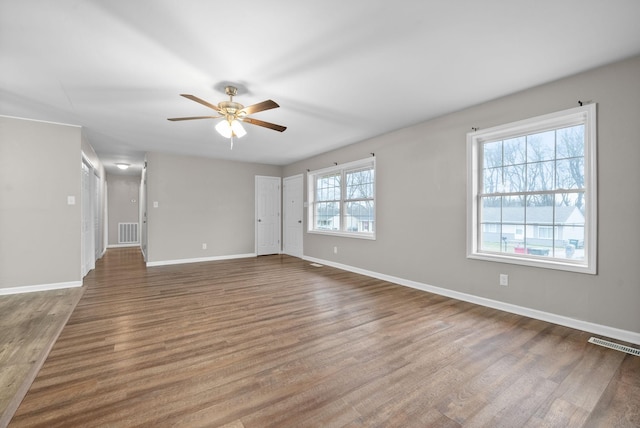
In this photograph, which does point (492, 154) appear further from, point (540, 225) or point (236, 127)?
point (236, 127)

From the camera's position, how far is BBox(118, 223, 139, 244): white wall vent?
9156 mm

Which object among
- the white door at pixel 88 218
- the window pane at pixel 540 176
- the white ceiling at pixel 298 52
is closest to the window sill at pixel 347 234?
the white ceiling at pixel 298 52

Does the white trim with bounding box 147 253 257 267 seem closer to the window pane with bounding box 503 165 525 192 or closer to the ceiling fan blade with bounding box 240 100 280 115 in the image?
the ceiling fan blade with bounding box 240 100 280 115

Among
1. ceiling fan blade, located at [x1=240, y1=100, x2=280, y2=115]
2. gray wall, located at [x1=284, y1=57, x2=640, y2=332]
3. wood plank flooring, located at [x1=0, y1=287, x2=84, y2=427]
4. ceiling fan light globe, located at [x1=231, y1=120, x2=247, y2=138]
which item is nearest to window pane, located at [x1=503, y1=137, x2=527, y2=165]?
gray wall, located at [x1=284, y1=57, x2=640, y2=332]

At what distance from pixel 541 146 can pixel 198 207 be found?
20.8ft

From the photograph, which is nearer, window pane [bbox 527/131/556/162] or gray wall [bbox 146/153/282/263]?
window pane [bbox 527/131/556/162]

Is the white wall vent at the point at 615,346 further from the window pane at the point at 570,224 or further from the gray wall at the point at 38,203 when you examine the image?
the gray wall at the point at 38,203

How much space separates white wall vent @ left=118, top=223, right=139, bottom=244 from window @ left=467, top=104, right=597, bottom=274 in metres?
9.96

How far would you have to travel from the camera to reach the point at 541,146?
9.97 ft

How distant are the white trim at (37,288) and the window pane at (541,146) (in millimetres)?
6361

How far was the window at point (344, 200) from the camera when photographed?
5.16 meters

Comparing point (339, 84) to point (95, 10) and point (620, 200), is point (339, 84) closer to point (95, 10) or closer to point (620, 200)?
point (95, 10)

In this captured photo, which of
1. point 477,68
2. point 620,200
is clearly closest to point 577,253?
point 620,200

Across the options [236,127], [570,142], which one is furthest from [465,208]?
[236,127]
